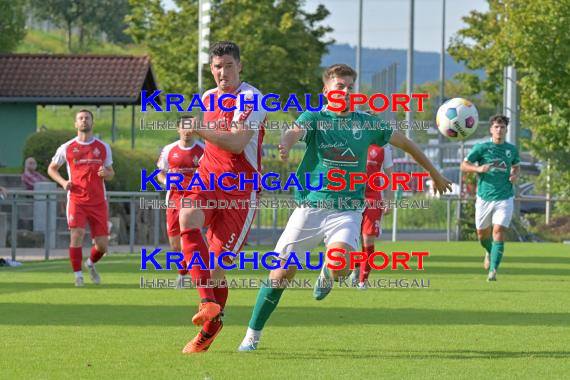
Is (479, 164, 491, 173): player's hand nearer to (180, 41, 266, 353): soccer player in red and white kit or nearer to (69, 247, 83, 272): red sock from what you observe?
(69, 247, 83, 272): red sock

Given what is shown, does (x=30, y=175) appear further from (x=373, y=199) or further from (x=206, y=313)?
(x=206, y=313)

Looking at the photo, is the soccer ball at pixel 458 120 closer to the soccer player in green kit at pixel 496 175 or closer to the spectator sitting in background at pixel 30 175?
the soccer player in green kit at pixel 496 175

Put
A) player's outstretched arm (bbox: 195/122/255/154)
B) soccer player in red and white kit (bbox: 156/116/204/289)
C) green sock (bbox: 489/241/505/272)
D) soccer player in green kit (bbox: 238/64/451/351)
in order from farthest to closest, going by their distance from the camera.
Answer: green sock (bbox: 489/241/505/272) → soccer player in red and white kit (bbox: 156/116/204/289) → soccer player in green kit (bbox: 238/64/451/351) → player's outstretched arm (bbox: 195/122/255/154)

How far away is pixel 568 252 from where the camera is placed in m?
29.2

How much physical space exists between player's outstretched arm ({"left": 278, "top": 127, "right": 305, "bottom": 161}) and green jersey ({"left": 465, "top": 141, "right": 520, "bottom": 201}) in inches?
376

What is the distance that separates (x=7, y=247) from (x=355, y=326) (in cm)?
1531

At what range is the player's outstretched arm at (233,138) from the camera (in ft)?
33.2

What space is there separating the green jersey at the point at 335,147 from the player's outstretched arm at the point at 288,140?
38 cm

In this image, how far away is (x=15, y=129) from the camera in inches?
1688

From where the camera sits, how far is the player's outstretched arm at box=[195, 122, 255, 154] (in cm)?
1012

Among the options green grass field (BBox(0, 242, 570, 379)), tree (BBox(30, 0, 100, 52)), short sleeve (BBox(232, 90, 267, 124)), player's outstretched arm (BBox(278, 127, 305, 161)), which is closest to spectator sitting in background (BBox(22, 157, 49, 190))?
green grass field (BBox(0, 242, 570, 379))

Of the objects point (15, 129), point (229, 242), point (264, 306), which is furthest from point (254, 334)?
point (15, 129)

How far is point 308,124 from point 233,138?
0.74m

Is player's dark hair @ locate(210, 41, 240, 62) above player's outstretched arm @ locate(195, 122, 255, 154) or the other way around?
above
